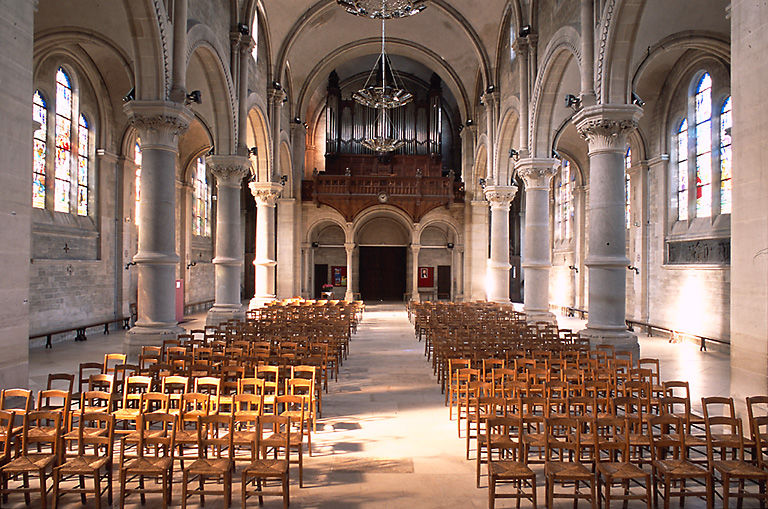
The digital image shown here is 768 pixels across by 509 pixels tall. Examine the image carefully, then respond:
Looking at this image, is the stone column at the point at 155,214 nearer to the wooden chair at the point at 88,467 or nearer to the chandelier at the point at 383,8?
the chandelier at the point at 383,8

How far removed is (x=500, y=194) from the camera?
77.9ft

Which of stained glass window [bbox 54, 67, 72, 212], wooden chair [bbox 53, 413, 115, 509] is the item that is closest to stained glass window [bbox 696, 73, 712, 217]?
wooden chair [bbox 53, 413, 115, 509]

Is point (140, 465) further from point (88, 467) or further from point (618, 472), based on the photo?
point (618, 472)

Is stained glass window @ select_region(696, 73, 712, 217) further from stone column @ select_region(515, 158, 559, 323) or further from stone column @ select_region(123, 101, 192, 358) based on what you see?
stone column @ select_region(123, 101, 192, 358)

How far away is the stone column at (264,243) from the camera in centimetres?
→ 2422

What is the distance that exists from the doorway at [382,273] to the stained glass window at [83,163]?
836 inches

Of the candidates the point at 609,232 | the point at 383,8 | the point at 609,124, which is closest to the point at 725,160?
the point at 609,124

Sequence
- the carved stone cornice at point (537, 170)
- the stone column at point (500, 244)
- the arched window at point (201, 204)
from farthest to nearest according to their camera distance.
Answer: the arched window at point (201, 204) → the stone column at point (500, 244) → the carved stone cornice at point (537, 170)

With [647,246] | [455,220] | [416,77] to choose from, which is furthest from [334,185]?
[647,246]

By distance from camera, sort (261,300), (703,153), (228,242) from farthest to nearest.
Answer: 1. (261,300)
2. (228,242)
3. (703,153)

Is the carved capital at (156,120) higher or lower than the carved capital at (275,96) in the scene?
lower

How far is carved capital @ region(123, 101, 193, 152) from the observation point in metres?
12.4

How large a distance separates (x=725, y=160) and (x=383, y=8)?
1171 cm

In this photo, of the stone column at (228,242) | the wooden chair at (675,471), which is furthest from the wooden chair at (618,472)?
the stone column at (228,242)
